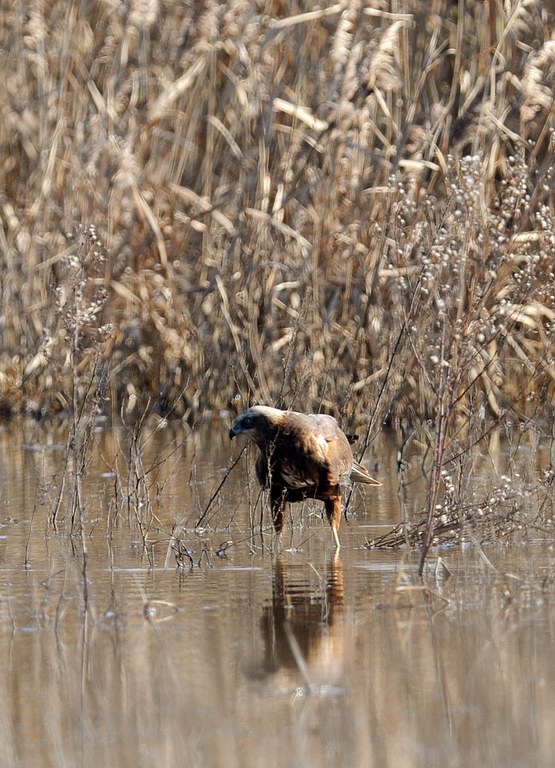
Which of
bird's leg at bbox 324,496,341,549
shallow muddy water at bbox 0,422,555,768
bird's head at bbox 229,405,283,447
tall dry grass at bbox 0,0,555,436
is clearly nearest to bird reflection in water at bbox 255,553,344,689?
shallow muddy water at bbox 0,422,555,768

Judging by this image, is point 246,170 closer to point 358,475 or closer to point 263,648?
point 358,475

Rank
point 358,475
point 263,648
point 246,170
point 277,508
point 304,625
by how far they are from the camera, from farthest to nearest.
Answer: point 246,170
point 358,475
point 277,508
point 304,625
point 263,648

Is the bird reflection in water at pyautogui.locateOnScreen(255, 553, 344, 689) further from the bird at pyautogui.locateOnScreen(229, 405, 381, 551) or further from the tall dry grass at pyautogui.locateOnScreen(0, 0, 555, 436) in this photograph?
the tall dry grass at pyautogui.locateOnScreen(0, 0, 555, 436)

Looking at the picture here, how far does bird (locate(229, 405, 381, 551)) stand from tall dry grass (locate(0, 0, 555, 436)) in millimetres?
2627

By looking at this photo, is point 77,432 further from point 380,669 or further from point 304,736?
point 304,736

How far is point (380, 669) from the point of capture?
14.8ft

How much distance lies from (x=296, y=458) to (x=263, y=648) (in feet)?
5.93

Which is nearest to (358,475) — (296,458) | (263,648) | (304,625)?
(296,458)

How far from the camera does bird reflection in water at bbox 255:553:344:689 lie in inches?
179

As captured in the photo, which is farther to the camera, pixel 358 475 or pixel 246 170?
pixel 246 170

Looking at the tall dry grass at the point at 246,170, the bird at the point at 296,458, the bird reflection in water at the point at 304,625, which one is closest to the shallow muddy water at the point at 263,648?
the bird reflection in water at the point at 304,625

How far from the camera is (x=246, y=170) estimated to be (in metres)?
10.5

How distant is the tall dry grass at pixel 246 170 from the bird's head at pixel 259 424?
2650mm

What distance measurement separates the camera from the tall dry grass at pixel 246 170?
9.98 m
